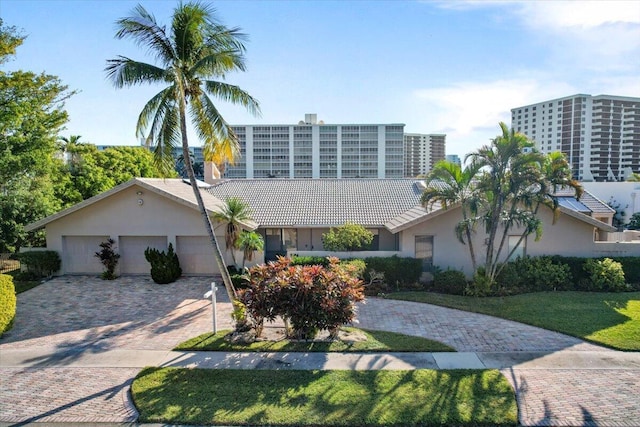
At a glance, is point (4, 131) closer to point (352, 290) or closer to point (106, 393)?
point (106, 393)

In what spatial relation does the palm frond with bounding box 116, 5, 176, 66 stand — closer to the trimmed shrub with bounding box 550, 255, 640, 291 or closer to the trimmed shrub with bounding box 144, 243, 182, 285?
the trimmed shrub with bounding box 144, 243, 182, 285

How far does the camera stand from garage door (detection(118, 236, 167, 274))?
20.1 metres

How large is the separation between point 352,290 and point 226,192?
1613 centimetres

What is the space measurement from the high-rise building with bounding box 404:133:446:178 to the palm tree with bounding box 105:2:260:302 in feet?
361

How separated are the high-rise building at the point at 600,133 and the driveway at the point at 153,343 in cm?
10149

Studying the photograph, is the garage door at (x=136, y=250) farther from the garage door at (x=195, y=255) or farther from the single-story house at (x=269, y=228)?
the garage door at (x=195, y=255)

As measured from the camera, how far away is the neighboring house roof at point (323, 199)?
70.0 feet

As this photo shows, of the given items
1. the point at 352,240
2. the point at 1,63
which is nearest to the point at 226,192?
the point at 352,240

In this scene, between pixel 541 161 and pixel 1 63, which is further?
pixel 1 63

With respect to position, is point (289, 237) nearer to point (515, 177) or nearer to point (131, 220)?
point (131, 220)

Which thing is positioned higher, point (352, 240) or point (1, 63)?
point (1, 63)

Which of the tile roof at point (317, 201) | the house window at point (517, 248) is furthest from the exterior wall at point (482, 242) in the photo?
the tile roof at point (317, 201)

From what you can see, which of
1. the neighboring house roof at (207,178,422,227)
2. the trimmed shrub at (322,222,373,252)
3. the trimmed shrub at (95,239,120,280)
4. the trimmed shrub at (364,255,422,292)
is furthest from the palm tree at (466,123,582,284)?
the trimmed shrub at (95,239,120,280)

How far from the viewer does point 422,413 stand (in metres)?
7.93
